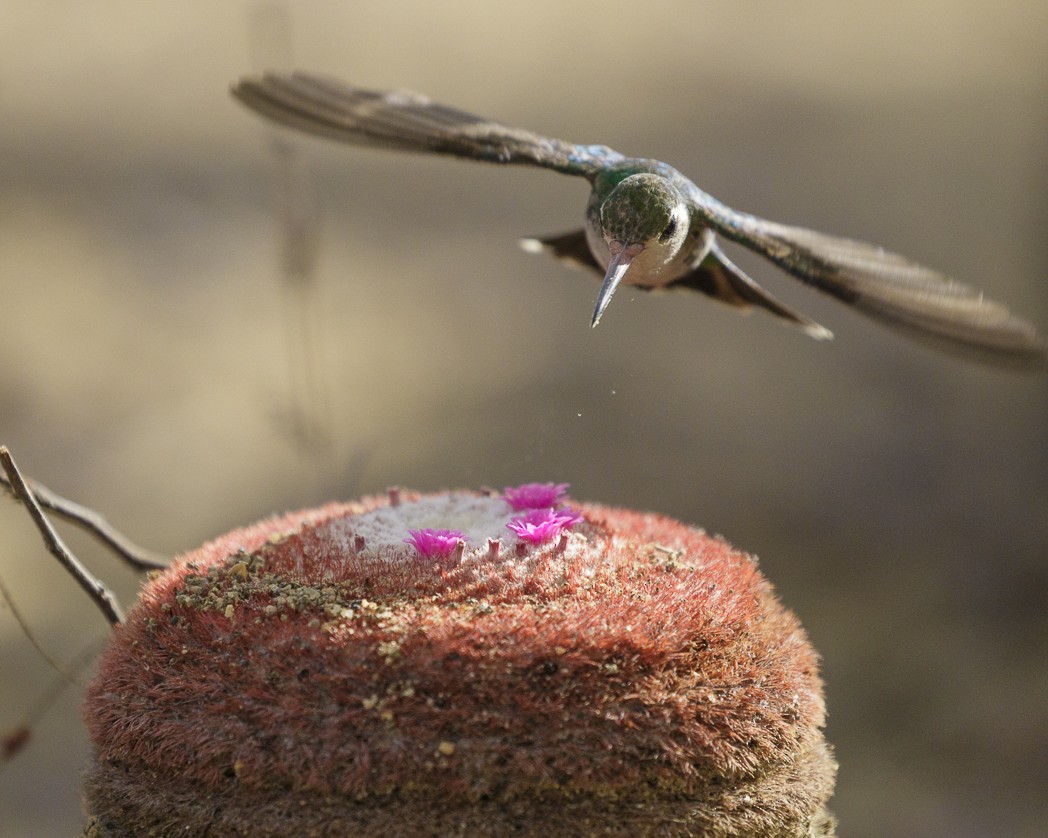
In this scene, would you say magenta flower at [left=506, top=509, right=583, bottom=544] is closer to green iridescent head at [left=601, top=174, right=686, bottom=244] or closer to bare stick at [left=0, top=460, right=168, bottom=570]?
green iridescent head at [left=601, top=174, right=686, bottom=244]

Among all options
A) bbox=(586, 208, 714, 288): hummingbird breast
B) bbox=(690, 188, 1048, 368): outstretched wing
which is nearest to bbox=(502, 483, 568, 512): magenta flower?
bbox=(586, 208, 714, 288): hummingbird breast

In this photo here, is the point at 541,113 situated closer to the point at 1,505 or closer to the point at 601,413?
the point at 601,413

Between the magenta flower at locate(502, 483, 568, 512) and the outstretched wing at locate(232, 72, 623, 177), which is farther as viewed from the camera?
the outstretched wing at locate(232, 72, 623, 177)

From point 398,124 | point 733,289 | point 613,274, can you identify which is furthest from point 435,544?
point 733,289

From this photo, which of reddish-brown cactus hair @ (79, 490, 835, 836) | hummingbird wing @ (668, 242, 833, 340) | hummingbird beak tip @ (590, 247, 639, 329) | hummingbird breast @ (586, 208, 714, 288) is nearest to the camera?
reddish-brown cactus hair @ (79, 490, 835, 836)

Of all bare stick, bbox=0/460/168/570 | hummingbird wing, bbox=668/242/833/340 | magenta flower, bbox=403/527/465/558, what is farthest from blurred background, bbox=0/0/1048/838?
magenta flower, bbox=403/527/465/558

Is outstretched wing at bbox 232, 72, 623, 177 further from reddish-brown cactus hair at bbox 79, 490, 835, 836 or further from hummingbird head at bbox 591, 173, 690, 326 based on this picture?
reddish-brown cactus hair at bbox 79, 490, 835, 836

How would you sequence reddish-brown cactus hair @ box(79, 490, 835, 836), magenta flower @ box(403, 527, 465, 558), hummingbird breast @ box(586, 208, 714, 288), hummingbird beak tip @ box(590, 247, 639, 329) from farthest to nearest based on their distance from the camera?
hummingbird breast @ box(586, 208, 714, 288) → hummingbird beak tip @ box(590, 247, 639, 329) → magenta flower @ box(403, 527, 465, 558) → reddish-brown cactus hair @ box(79, 490, 835, 836)

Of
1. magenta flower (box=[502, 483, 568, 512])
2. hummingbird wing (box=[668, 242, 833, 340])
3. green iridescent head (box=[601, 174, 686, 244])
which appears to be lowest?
magenta flower (box=[502, 483, 568, 512])

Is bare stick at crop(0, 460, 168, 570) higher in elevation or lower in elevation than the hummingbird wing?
lower
